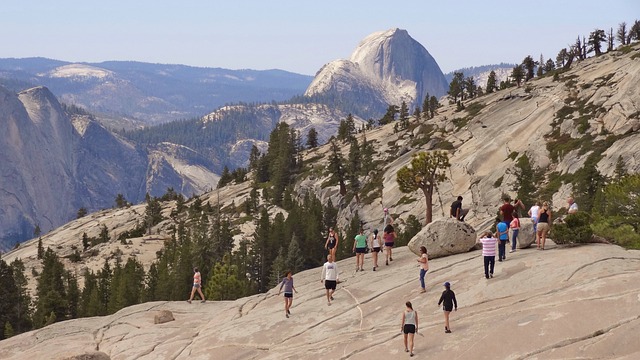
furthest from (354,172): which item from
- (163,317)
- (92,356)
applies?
(92,356)

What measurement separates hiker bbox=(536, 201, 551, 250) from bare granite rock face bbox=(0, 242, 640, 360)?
0.76 metres

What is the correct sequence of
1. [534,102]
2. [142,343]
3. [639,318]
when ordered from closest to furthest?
[639,318]
[142,343]
[534,102]

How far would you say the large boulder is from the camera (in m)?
37.1

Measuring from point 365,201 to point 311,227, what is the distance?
28.5 metres

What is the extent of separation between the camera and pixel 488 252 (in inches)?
1153

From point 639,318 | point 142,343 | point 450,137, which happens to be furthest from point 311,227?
point 639,318

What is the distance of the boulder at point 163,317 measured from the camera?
3956cm

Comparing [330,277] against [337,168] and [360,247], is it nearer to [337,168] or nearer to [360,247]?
[360,247]

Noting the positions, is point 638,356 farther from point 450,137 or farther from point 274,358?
point 450,137

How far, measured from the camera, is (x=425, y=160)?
2581 inches

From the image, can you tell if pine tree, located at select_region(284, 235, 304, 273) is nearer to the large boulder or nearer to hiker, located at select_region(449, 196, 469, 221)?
hiker, located at select_region(449, 196, 469, 221)

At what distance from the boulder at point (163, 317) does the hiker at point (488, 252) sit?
21.0 m

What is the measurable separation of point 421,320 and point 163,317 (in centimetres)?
1923

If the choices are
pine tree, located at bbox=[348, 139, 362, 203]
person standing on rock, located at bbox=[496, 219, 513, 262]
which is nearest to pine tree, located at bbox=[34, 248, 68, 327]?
pine tree, located at bbox=[348, 139, 362, 203]
